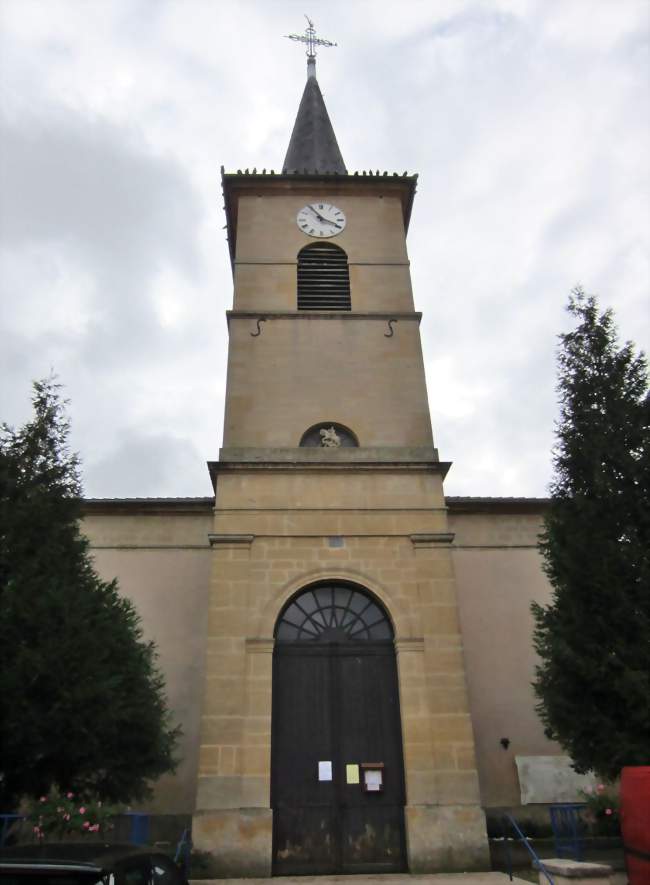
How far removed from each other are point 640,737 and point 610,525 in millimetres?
3114

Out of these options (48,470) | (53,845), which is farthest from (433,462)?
(53,845)

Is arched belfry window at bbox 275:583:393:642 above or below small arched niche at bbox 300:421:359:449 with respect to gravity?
below

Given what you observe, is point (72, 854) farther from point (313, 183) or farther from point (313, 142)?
point (313, 142)

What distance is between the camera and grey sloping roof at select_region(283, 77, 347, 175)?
22.5m

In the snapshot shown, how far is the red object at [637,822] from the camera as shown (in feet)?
28.3

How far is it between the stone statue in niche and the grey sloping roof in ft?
31.8

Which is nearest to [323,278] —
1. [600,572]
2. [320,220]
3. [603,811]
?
[320,220]

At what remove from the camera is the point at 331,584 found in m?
13.8

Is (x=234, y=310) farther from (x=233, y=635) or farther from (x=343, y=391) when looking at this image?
(x=233, y=635)

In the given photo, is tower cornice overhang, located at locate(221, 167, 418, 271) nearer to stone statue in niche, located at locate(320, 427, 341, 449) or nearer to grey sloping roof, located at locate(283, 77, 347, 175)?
grey sloping roof, located at locate(283, 77, 347, 175)

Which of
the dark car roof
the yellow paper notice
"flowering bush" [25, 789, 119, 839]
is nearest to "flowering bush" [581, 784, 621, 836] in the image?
the yellow paper notice

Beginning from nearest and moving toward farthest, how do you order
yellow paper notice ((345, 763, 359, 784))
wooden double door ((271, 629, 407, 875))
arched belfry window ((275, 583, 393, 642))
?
1. wooden double door ((271, 629, 407, 875))
2. yellow paper notice ((345, 763, 359, 784))
3. arched belfry window ((275, 583, 393, 642))

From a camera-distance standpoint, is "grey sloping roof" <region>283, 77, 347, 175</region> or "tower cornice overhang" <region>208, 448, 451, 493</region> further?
"grey sloping roof" <region>283, 77, 347, 175</region>

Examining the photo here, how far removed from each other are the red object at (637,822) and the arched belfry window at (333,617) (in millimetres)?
5084
